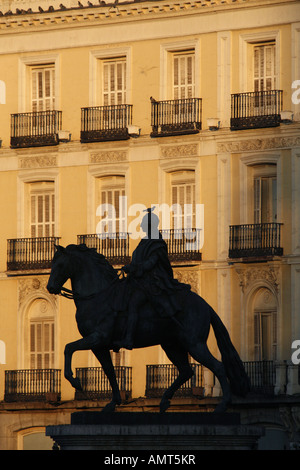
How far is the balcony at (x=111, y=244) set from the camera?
172 ft

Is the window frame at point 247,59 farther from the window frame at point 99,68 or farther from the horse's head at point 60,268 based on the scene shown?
the horse's head at point 60,268

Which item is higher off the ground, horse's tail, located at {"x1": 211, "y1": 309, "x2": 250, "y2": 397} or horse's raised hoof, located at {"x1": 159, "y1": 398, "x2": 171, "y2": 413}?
horse's tail, located at {"x1": 211, "y1": 309, "x2": 250, "y2": 397}

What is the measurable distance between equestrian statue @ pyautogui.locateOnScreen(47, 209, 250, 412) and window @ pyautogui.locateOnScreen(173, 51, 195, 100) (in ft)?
72.8

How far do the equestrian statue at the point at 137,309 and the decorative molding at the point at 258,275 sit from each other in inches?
762

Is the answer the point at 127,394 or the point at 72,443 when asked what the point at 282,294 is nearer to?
the point at 127,394

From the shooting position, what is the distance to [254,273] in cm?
5091

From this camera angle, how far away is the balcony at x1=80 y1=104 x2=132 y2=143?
53219 millimetres

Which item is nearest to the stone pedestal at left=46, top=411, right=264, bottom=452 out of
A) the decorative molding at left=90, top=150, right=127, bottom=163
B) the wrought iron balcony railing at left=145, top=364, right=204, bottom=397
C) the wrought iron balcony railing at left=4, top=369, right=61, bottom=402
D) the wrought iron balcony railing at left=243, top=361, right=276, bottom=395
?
the wrought iron balcony railing at left=243, top=361, right=276, bottom=395

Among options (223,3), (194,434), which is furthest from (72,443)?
(223,3)

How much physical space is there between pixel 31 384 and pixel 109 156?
305 inches

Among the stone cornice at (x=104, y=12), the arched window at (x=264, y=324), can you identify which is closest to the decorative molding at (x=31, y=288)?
the arched window at (x=264, y=324)

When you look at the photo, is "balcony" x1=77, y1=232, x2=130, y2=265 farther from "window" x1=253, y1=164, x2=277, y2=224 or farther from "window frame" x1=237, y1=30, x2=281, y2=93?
"window frame" x1=237, y1=30, x2=281, y2=93

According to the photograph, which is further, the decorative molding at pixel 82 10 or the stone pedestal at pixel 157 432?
the decorative molding at pixel 82 10

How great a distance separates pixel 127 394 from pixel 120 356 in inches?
53.7
